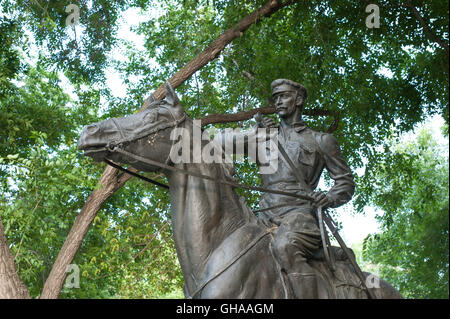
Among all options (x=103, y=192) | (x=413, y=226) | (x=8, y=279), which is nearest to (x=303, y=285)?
(x=8, y=279)

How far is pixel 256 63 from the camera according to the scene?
1123 cm

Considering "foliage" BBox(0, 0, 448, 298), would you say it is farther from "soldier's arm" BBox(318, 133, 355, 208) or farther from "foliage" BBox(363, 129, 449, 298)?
"soldier's arm" BBox(318, 133, 355, 208)

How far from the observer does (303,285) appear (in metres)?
3.96

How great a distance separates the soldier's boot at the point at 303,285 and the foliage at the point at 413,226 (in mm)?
7889

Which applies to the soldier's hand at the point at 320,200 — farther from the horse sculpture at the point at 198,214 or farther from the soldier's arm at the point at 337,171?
the horse sculpture at the point at 198,214

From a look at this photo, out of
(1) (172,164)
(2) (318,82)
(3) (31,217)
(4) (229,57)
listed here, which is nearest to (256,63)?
(4) (229,57)

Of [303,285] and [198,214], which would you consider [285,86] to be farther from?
[303,285]

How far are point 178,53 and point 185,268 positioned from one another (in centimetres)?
896

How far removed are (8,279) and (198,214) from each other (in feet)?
12.0

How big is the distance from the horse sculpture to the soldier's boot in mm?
49

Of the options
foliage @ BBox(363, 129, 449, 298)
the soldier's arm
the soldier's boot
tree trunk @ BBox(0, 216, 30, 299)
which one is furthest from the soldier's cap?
foliage @ BBox(363, 129, 449, 298)
